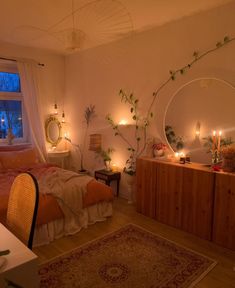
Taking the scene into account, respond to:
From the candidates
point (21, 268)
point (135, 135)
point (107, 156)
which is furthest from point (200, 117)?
point (21, 268)

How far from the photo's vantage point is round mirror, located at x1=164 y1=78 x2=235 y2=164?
9.31ft

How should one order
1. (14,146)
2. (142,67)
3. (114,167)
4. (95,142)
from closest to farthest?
(142,67), (114,167), (95,142), (14,146)

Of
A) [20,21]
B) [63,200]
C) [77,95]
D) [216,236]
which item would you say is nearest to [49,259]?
[63,200]

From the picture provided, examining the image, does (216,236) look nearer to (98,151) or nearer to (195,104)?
(195,104)

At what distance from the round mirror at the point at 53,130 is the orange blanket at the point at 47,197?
101cm

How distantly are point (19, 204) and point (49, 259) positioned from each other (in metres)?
0.98

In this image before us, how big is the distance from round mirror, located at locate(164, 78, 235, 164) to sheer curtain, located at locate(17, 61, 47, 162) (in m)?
2.40

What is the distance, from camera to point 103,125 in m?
4.41

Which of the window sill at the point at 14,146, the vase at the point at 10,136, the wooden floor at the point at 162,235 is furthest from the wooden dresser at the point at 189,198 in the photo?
the vase at the point at 10,136

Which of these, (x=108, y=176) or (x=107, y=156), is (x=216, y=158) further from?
(x=107, y=156)

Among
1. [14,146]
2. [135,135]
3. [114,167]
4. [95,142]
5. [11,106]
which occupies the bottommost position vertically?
[114,167]

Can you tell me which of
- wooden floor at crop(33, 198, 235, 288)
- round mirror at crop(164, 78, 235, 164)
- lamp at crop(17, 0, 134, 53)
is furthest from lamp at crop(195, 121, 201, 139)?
lamp at crop(17, 0, 134, 53)

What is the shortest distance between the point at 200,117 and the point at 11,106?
342 centimetres

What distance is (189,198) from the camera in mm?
2844
